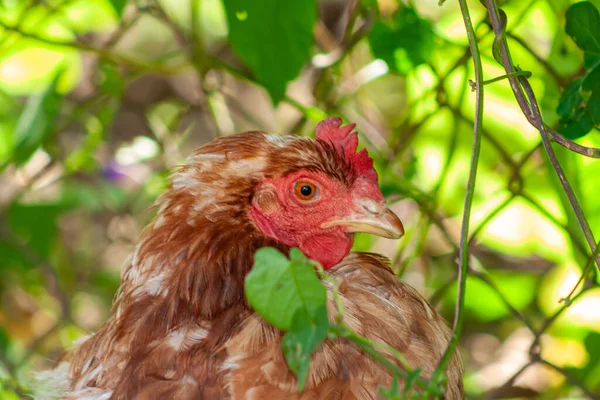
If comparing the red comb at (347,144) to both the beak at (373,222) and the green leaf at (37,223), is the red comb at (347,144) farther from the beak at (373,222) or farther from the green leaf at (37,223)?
the green leaf at (37,223)

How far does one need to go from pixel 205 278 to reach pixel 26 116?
100 centimetres

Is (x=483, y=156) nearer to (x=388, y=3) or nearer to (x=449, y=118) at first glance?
(x=449, y=118)

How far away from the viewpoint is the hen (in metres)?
1.23

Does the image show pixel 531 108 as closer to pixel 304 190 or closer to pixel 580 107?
pixel 580 107

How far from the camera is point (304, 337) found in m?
0.86

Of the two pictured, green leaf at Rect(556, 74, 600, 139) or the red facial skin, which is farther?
the red facial skin

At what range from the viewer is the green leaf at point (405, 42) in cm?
164

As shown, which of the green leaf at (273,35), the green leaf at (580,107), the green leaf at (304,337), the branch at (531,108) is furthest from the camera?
the green leaf at (273,35)

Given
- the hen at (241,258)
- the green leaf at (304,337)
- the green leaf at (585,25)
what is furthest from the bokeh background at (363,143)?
the green leaf at (304,337)

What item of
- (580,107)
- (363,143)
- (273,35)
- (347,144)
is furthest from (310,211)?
(363,143)

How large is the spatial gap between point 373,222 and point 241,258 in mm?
244

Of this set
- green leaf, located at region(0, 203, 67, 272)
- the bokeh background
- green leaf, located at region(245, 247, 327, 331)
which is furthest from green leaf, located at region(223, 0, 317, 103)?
green leaf, located at region(0, 203, 67, 272)

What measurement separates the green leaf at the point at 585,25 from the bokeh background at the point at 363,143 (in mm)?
145

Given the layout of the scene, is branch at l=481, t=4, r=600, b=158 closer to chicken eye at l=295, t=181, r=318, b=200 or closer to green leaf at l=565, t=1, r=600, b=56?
green leaf at l=565, t=1, r=600, b=56
